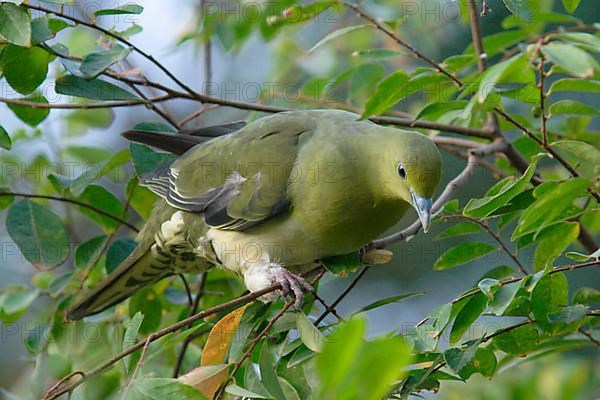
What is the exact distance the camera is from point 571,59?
5.53ft

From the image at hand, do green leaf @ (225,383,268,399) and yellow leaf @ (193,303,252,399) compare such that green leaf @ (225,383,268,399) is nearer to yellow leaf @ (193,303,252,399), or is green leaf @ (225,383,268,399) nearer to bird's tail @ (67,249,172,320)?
yellow leaf @ (193,303,252,399)

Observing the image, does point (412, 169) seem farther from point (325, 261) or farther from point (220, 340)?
point (220, 340)

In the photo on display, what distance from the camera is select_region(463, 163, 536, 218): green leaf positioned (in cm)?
183

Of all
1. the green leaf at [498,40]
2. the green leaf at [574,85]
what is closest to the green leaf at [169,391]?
the green leaf at [574,85]

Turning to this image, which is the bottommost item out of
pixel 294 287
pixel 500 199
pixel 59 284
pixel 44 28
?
pixel 59 284

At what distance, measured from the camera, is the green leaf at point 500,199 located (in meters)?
1.83

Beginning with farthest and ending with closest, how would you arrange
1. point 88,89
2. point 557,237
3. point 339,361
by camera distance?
1. point 88,89
2. point 557,237
3. point 339,361

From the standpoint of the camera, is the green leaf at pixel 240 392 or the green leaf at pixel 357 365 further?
the green leaf at pixel 240 392

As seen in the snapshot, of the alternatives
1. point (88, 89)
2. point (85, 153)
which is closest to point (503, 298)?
point (88, 89)

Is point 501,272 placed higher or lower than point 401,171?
lower

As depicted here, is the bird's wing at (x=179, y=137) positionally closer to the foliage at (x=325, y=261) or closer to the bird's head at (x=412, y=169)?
the foliage at (x=325, y=261)

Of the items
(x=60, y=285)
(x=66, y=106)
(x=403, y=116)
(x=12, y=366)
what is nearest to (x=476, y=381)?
(x=403, y=116)

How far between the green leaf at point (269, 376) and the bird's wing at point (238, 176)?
936mm

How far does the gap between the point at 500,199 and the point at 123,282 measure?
1.56m
